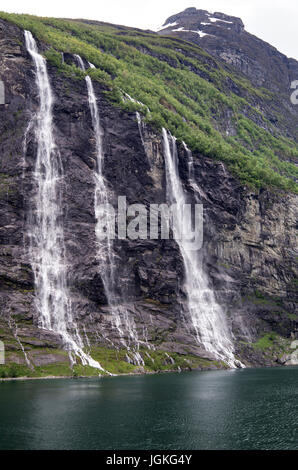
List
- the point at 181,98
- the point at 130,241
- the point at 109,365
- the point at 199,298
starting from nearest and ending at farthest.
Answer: the point at 109,365 < the point at 130,241 < the point at 199,298 < the point at 181,98

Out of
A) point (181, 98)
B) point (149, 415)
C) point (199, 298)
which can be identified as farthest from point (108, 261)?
point (181, 98)

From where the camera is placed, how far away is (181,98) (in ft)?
545

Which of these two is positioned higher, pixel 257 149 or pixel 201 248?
pixel 257 149

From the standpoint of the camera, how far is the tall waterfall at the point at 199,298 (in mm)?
81500

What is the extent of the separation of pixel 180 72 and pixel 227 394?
159 metres

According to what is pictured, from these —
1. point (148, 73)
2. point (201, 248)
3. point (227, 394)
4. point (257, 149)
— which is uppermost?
point (148, 73)

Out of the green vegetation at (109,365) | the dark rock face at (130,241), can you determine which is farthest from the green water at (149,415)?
the dark rock face at (130,241)

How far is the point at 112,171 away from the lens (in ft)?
303

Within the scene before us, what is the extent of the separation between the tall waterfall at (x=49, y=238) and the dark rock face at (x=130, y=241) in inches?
52.8

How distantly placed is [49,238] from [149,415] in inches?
1885

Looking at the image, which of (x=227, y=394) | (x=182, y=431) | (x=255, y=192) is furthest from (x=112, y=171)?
(x=182, y=431)

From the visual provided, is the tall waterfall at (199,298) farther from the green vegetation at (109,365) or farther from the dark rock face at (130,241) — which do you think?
the green vegetation at (109,365)

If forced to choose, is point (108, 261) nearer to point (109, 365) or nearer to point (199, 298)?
→ point (199, 298)

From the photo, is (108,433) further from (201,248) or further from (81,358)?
(201,248)
